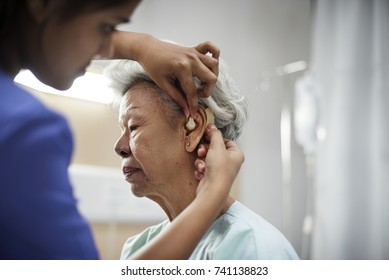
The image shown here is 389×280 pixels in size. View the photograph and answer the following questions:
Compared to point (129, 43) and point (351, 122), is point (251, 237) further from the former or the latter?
point (351, 122)

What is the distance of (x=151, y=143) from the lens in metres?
0.96

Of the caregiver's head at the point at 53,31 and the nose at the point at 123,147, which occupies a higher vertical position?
the caregiver's head at the point at 53,31

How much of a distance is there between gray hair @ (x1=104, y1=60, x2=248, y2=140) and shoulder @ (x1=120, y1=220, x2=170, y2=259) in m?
0.29

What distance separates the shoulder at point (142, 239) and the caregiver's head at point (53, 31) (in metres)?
0.50

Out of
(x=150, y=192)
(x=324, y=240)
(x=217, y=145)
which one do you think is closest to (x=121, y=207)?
(x=150, y=192)

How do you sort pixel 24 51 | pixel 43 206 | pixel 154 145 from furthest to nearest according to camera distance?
pixel 154 145, pixel 24 51, pixel 43 206

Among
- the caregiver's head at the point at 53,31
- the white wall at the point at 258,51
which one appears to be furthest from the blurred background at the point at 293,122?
the caregiver's head at the point at 53,31

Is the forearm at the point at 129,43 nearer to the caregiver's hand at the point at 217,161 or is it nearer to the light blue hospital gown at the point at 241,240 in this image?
the caregiver's hand at the point at 217,161

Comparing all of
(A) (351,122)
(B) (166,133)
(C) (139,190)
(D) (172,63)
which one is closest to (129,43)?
(D) (172,63)

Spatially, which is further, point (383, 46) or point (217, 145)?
point (383, 46)

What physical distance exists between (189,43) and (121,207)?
47cm

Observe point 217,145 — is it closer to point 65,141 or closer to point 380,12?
point 65,141

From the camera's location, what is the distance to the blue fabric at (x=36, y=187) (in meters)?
0.57

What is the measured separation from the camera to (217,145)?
0.86m
